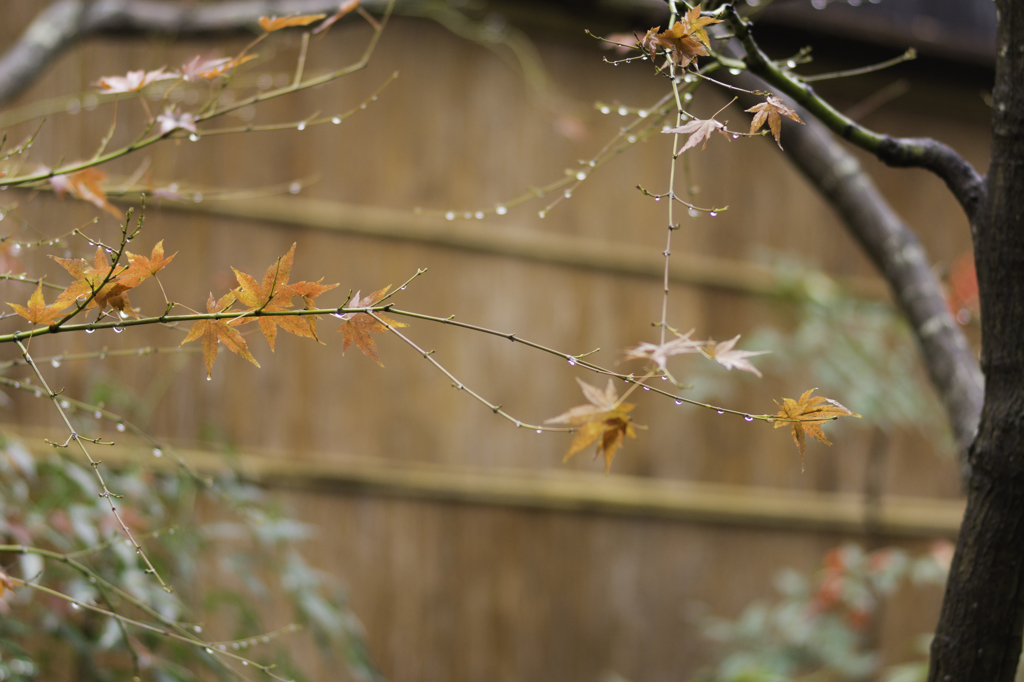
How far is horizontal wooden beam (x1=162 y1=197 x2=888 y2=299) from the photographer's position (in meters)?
2.73

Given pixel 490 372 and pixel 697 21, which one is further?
pixel 490 372

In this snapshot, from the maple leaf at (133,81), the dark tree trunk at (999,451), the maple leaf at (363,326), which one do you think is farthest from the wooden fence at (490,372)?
the maple leaf at (363,326)

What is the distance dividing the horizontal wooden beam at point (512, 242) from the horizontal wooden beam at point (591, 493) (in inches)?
31.8

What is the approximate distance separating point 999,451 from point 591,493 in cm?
210

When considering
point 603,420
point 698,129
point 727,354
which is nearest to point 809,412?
point 727,354

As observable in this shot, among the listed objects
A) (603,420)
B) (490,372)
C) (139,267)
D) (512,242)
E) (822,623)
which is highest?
(512,242)

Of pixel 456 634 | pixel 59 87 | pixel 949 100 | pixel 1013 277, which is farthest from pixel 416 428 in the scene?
pixel 949 100

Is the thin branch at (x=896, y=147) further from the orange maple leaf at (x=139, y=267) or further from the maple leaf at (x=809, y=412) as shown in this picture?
the orange maple leaf at (x=139, y=267)

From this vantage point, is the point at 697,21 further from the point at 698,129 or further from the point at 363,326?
the point at 363,326

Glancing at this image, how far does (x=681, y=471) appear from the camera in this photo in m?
3.12

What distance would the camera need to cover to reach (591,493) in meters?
2.98

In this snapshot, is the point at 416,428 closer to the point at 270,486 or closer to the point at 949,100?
the point at 270,486

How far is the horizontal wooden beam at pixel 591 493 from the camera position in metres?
2.70

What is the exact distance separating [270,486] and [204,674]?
2.00ft
